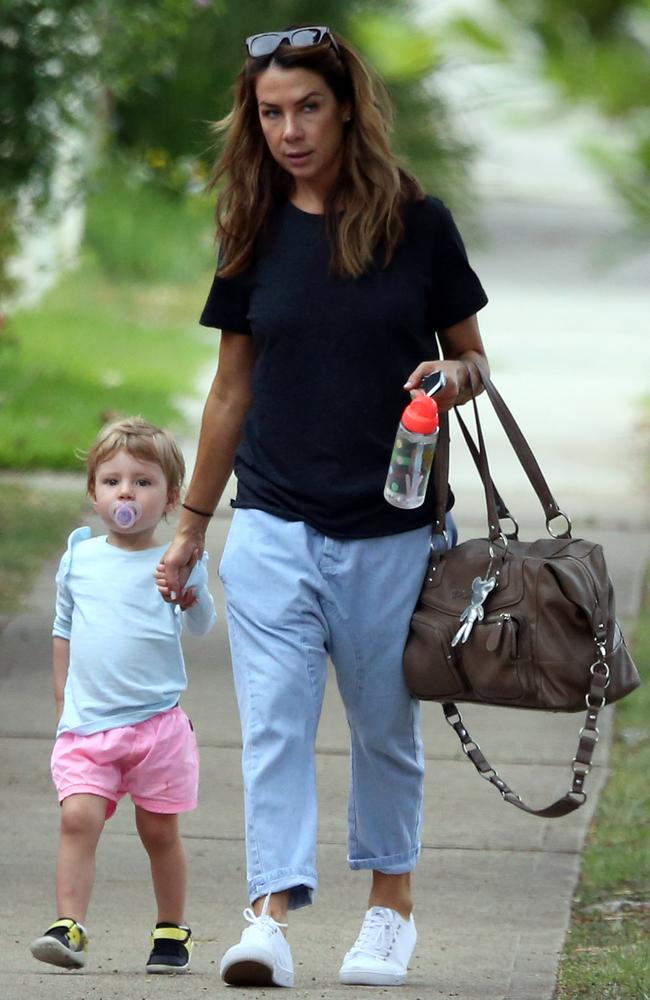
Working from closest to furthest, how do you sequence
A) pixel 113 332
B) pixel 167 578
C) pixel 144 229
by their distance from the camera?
pixel 167 578 → pixel 113 332 → pixel 144 229

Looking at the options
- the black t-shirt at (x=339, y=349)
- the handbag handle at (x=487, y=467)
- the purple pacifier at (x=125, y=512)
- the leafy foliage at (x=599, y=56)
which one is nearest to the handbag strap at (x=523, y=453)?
the handbag handle at (x=487, y=467)

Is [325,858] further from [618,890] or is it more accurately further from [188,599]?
[188,599]

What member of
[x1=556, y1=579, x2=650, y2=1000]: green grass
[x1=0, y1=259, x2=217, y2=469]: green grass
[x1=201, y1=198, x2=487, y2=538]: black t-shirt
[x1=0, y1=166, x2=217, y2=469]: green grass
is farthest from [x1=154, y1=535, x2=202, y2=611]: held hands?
[x1=0, y1=166, x2=217, y2=469]: green grass

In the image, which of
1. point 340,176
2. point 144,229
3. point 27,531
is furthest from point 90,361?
point 340,176

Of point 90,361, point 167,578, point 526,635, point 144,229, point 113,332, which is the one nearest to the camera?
point 526,635

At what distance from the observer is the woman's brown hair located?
322cm

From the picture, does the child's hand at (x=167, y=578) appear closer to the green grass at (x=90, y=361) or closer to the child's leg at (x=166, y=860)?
the child's leg at (x=166, y=860)

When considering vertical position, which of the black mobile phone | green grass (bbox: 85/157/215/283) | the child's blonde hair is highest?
green grass (bbox: 85/157/215/283)

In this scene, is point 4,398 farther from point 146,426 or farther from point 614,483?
point 146,426

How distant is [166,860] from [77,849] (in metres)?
0.20

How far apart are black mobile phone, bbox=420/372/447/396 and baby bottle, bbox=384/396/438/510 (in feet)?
0.08

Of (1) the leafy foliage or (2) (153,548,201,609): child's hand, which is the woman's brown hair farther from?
(1) the leafy foliage

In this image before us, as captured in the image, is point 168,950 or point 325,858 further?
point 325,858

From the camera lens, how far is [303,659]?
3.34 m
